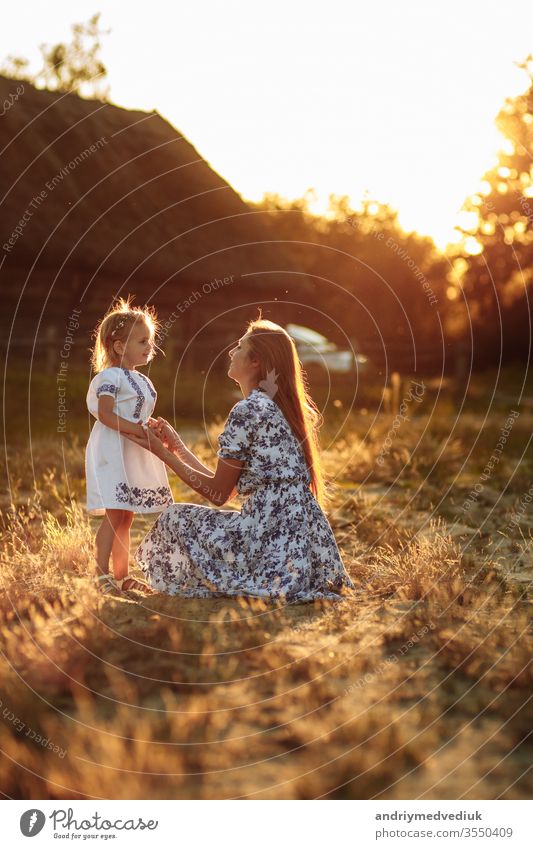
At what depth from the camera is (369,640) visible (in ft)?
14.1

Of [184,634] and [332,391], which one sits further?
[332,391]

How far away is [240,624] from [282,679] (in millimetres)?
730

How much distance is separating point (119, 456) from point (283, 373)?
101cm

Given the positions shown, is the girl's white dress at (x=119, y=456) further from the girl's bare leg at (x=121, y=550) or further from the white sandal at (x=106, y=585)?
the white sandal at (x=106, y=585)

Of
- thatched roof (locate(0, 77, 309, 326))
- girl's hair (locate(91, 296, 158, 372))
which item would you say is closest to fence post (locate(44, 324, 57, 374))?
thatched roof (locate(0, 77, 309, 326))

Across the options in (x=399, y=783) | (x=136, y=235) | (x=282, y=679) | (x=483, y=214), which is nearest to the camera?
(x=399, y=783)

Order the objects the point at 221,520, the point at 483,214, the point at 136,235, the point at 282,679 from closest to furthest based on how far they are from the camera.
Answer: the point at 282,679 → the point at 221,520 → the point at 136,235 → the point at 483,214

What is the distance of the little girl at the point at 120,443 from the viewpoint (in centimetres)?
511

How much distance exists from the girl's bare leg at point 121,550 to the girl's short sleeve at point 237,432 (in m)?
0.74

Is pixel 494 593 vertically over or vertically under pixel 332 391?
under

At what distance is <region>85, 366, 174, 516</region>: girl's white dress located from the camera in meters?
5.15

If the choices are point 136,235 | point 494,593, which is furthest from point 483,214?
point 494,593

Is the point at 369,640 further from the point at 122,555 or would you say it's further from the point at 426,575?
the point at 122,555
